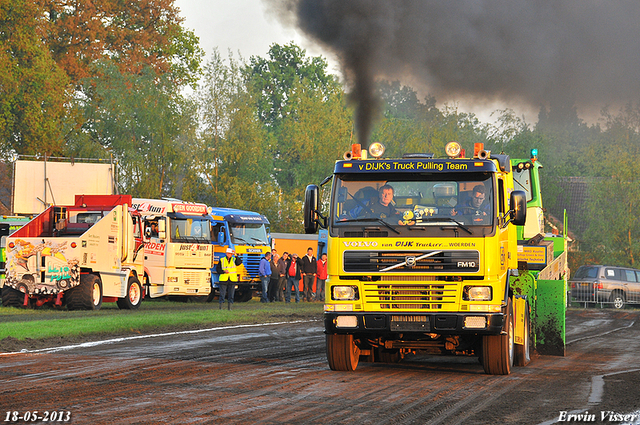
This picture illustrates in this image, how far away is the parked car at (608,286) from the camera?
36938 millimetres

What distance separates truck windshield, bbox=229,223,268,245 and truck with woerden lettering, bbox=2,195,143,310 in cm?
718

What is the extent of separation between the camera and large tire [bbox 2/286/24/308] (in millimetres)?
25094

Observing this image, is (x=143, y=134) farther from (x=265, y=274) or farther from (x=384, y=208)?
(x=384, y=208)

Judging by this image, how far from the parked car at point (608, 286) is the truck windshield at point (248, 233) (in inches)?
527

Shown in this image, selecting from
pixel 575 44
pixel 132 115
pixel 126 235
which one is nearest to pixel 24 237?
pixel 126 235

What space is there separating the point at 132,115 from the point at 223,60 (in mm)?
5661

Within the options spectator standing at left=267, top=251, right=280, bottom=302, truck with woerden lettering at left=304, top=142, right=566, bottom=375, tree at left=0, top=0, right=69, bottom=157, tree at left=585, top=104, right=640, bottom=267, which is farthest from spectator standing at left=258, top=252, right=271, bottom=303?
tree at left=585, top=104, right=640, bottom=267

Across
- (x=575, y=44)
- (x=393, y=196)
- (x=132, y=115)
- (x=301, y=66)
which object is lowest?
(x=393, y=196)

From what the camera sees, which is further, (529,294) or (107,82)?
(107,82)

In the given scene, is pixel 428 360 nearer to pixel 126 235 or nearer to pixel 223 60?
pixel 126 235

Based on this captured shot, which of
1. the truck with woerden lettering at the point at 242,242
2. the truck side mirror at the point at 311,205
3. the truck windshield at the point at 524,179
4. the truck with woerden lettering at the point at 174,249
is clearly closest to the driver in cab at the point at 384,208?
the truck side mirror at the point at 311,205

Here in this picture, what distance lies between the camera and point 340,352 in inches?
485

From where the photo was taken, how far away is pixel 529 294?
14.3 meters

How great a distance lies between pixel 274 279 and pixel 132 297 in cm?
802
